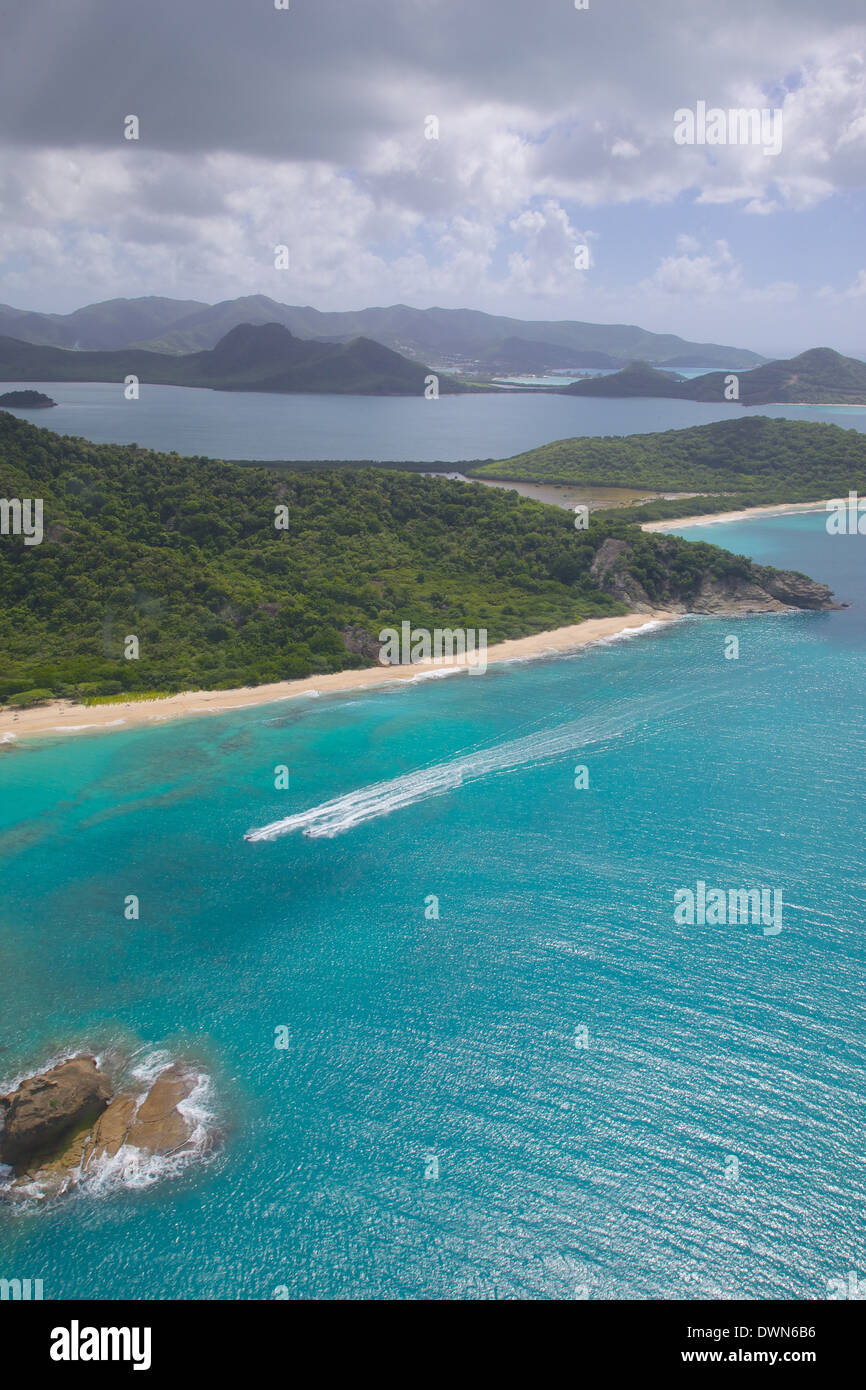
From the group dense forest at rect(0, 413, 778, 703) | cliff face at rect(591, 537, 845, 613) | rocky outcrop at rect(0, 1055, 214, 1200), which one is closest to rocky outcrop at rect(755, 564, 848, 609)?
cliff face at rect(591, 537, 845, 613)

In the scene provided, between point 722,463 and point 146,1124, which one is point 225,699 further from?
point 722,463

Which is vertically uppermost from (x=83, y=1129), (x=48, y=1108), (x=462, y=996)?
(x=462, y=996)

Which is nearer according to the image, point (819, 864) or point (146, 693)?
point (819, 864)

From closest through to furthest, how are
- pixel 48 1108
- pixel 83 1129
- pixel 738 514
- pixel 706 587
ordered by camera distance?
pixel 48 1108, pixel 83 1129, pixel 706 587, pixel 738 514

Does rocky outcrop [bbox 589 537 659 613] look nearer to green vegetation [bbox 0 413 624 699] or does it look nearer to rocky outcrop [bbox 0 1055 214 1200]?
green vegetation [bbox 0 413 624 699]

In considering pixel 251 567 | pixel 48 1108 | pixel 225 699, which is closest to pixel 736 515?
pixel 251 567
